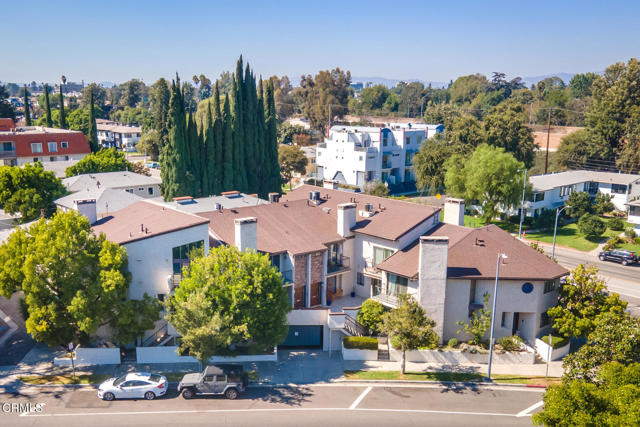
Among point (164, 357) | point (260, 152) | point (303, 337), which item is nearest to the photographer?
point (164, 357)

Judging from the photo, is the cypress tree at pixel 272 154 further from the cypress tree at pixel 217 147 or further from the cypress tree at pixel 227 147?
the cypress tree at pixel 217 147

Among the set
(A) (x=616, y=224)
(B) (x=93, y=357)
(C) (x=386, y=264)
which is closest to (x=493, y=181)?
(A) (x=616, y=224)

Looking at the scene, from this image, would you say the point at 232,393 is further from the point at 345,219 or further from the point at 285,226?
the point at 345,219

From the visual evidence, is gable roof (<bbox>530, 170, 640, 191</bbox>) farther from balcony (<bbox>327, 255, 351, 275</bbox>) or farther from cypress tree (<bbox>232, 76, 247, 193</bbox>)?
balcony (<bbox>327, 255, 351, 275</bbox>)

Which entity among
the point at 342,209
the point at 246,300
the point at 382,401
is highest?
the point at 342,209

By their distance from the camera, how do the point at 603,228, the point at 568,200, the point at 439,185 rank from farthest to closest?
the point at 439,185 < the point at 568,200 < the point at 603,228

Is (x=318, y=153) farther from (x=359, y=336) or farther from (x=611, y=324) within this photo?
(x=611, y=324)

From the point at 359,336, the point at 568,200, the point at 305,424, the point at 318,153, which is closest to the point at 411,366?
the point at 359,336
